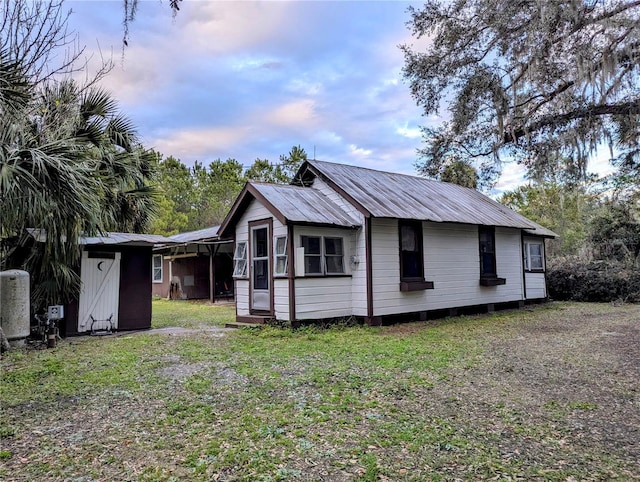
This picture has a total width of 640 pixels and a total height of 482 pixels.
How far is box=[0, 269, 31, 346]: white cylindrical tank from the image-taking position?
24.6 ft

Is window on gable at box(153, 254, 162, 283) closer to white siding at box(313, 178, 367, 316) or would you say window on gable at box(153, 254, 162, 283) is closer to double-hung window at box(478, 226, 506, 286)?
white siding at box(313, 178, 367, 316)

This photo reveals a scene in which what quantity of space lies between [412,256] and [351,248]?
1745mm

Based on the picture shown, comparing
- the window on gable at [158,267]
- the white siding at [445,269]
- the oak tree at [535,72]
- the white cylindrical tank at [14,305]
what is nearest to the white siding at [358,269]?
the white siding at [445,269]

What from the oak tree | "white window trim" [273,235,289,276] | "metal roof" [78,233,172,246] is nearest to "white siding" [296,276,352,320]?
"white window trim" [273,235,289,276]

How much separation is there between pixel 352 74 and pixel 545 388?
31.3 ft

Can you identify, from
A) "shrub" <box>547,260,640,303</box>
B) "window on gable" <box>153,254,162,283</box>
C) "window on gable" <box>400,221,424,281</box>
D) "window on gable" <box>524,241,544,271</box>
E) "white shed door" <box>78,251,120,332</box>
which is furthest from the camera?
"window on gable" <box>153,254,162,283</box>

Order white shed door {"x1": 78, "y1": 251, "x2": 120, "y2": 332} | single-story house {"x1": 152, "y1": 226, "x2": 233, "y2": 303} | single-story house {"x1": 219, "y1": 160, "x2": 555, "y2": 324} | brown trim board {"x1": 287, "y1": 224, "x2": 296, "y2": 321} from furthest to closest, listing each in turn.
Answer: single-story house {"x1": 152, "y1": 226, "x2": 233, "y2": 303} < single-story house {"x1": 219, "y1": 160, "x2": 555, "y2": 324} < white shed door {"x1": 78, "y1": 251, "x2": 120, "y2": 332} < brown trim board {"x1": 287, "y1": 224, "x2": 296, "y2": 321}

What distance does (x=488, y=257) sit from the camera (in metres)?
13.4

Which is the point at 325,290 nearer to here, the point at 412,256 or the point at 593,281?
the point at 412,256

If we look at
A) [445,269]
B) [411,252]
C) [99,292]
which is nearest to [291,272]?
[411,252]

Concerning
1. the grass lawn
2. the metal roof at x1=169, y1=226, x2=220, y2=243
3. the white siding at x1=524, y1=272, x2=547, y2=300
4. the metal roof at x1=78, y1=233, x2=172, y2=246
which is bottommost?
the grass lawn

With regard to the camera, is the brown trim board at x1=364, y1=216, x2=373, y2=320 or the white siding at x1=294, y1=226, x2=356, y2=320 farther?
the brown trim board at x1=364, y1=216, x2=373, y2=320

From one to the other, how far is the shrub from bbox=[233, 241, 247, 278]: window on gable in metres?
12.2

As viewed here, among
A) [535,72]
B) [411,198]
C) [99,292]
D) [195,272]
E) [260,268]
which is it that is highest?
[535,72]
